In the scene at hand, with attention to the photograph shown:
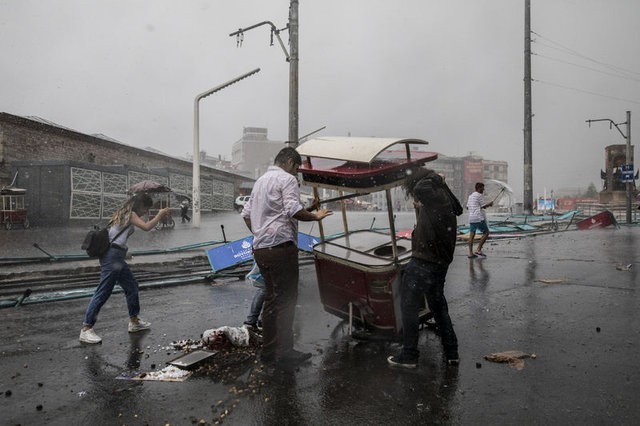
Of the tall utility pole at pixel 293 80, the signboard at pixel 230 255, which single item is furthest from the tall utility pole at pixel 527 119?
the signboard at pixel 230 255

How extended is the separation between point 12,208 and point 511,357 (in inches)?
967

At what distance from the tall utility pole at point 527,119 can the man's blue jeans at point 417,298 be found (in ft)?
74.0

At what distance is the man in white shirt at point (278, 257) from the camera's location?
4168 mm

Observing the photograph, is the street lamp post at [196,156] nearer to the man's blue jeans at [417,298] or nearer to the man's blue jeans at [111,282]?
the man's blue jeans at [111,282]

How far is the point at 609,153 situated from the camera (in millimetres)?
35438

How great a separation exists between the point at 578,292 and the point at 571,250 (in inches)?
238

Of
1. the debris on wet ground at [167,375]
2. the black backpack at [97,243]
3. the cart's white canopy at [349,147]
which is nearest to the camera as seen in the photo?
the debris on wet ground at [167,375]

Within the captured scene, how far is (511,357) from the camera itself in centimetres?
429

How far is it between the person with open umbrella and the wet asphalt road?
0.24m

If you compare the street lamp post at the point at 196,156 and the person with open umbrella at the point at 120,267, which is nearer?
the person with open umbrella at the point at 120,267

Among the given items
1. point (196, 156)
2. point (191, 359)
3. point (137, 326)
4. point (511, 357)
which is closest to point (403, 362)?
point (511, 357)

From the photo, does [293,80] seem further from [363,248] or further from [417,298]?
[417,298]

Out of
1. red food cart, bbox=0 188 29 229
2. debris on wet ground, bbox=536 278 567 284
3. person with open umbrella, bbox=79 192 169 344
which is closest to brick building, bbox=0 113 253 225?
red food cart, bbox=0 188 29 229

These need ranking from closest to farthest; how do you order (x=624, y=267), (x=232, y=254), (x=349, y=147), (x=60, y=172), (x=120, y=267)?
(x=349, y=147) → (x=120, y=267) → (x=232, y=254) → (x=624, y=267) → (x=60, y=172)
